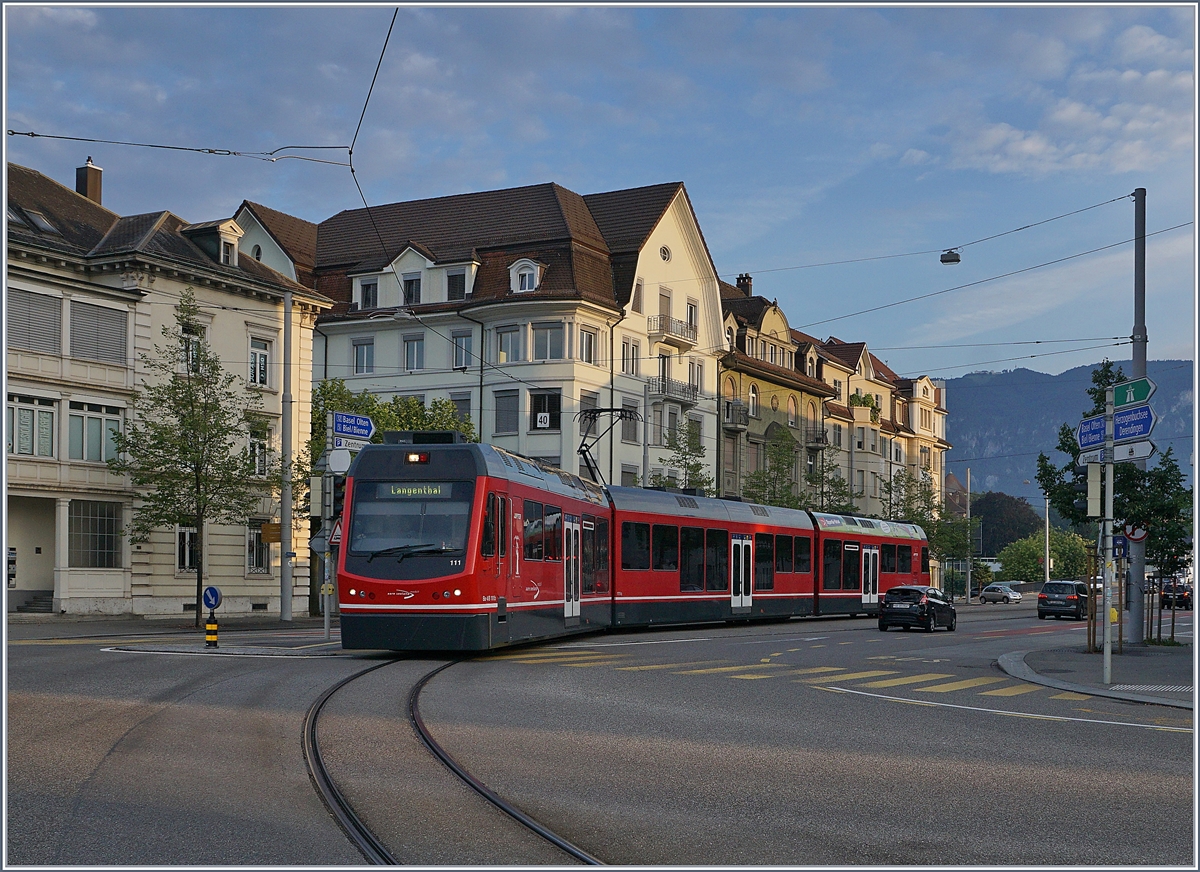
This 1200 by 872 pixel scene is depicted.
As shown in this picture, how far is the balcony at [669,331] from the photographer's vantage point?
2489 inches

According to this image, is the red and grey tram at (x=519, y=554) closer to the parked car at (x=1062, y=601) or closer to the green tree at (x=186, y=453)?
the green tree at (x=186, y=453)

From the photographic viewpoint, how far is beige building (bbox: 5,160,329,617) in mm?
37938

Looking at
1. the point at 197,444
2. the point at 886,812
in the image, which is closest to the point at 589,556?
the point at 197,444

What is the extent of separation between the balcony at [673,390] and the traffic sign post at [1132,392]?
43.1 metres

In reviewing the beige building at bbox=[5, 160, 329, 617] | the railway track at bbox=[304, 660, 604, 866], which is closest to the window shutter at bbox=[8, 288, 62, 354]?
the beige building at bbox=[5, 160, 329, 617]

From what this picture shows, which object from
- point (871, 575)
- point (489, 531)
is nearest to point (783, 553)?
point (871, 575)

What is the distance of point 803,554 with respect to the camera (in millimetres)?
41469

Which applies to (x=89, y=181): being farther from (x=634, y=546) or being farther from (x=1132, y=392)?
(x=1132, y=392)

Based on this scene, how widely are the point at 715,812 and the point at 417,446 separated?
532 inches

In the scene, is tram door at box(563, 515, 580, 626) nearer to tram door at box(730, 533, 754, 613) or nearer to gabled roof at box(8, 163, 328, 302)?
tram door at box(730, 533, 754, 613)

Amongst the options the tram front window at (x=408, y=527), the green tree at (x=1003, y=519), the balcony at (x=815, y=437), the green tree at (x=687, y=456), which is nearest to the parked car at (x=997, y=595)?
the balcony at (x=815, y=437)

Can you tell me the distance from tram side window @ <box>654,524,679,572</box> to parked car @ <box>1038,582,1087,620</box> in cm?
2685

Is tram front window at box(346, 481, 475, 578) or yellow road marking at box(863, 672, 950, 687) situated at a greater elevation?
tram front window at box(346, 481, 475, 578)

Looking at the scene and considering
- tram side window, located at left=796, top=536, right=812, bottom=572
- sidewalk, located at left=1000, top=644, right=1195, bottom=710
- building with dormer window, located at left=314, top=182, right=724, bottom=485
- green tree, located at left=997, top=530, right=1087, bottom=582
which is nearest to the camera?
sidewalk, located at left=1000, top=644, right=1195, bottom=710
